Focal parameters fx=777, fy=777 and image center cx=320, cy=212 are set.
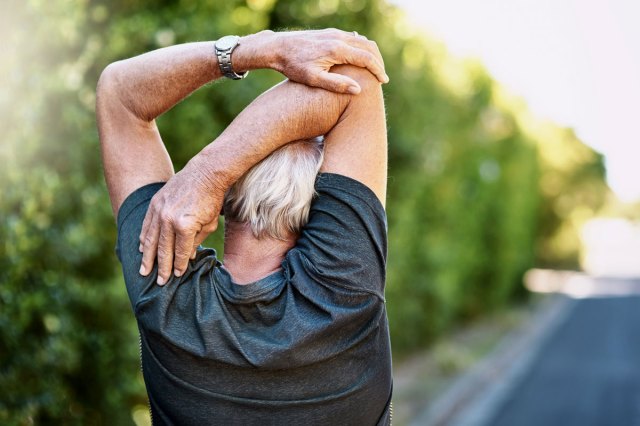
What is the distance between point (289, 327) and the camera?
1.58 meters

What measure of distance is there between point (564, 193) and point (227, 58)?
93.0ft

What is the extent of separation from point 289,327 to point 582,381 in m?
10.1

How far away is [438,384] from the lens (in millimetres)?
10000

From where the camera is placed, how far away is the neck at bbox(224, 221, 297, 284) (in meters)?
1.67

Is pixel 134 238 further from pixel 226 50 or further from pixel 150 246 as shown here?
pixel 226 50

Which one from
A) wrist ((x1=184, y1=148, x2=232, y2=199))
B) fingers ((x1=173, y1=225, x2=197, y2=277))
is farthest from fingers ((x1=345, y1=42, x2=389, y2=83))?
fingers ((x1=173, y1=225, x2=197, y2=277))

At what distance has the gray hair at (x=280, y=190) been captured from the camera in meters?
1.62

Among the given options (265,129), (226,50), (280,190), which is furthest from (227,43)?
(280,190)

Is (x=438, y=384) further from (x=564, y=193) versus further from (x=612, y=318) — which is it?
(x=564, y=193)

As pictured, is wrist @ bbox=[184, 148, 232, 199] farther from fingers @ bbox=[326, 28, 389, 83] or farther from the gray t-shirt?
fingers @ bbox=[326, 28, 389, 83]

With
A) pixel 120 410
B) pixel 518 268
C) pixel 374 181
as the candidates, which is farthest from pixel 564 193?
pixel 374 181

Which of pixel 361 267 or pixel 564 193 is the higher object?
pixel 361 267

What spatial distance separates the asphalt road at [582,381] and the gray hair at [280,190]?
7580 mm

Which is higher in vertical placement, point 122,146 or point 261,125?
point 261,125
